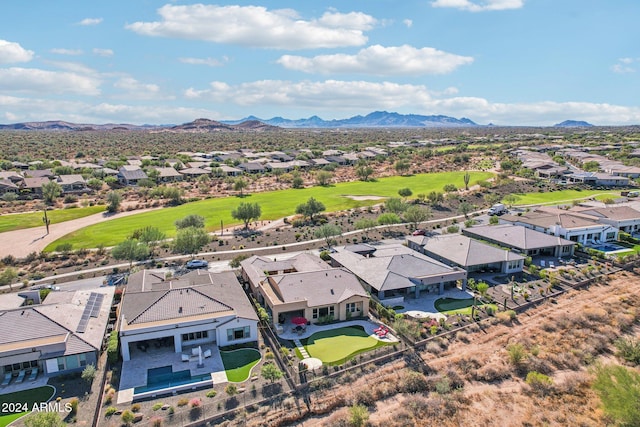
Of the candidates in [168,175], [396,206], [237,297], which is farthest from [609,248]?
[168,175]

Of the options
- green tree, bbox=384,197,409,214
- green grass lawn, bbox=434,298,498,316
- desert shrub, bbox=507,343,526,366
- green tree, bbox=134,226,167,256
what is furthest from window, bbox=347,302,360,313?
green tree, bbox=384,197,409,214

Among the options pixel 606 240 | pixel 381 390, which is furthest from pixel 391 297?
pixel 606 240

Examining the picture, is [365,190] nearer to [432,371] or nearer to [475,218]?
[475,218]

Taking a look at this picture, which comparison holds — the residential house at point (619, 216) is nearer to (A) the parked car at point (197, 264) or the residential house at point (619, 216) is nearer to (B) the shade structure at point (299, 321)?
(B) the shade structure at point (299, 321)

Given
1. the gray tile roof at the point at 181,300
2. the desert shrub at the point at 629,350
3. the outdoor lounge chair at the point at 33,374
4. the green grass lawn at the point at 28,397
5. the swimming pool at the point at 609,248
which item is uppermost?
the gray tile roof at the point at 181,300

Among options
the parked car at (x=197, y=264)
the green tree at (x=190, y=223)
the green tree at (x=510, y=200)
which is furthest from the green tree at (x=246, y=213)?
the green tree at (x=510, y=200)

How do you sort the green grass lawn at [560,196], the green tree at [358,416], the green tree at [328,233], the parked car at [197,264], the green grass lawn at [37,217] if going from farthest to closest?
the green grass lawn at [560,196] < the green grass lawn at [37,217] < the green tree at [328,233] < the parked car at [197,264] < the green tree at [358,416]

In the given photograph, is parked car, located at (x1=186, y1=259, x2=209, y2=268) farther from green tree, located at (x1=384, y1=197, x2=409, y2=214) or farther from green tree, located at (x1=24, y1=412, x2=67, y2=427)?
→ green tree, located at (x1=384, y1=197, x2=409, y2=214)
